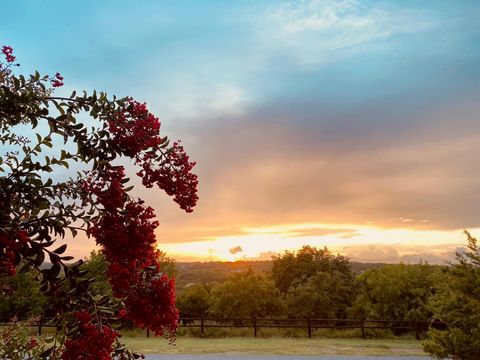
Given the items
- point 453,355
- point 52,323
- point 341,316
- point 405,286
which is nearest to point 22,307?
point 341,316

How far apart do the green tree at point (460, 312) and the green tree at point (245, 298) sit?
64.9 ft

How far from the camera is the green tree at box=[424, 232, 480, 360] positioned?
1312 cm

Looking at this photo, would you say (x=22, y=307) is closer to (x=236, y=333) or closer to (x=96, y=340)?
(x=236, y=333)

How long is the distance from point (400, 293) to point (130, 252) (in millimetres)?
27069

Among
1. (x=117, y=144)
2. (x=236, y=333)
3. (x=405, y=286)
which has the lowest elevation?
(x=236, y=333)

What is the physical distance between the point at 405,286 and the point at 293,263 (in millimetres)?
12774

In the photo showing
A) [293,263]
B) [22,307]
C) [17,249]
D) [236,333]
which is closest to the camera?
[17,249]

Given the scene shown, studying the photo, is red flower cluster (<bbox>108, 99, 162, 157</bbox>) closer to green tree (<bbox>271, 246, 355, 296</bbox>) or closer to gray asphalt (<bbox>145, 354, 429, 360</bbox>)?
gray asphalt (<bbox>145, 354, 429, 360</bbox>)

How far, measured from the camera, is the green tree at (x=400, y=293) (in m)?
28.1

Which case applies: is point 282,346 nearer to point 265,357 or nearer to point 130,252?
point 265,357

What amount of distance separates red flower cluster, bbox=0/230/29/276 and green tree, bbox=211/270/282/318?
29.4 meters

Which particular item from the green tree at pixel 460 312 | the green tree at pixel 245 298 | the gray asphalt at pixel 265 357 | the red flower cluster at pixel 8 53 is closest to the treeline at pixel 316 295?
the green tree at pixel 245 298

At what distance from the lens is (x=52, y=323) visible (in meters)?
4.43

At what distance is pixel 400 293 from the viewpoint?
2878 centimetres
